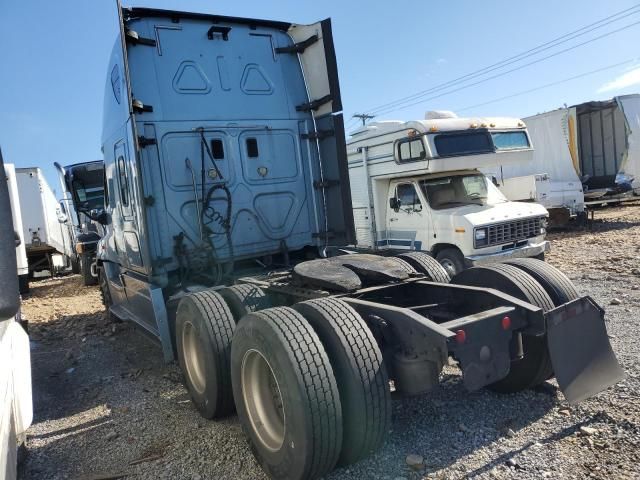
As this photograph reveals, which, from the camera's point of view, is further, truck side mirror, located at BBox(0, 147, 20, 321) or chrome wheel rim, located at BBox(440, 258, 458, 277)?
chrome wheel rim, located at BBox(440, 258, 458, 277)

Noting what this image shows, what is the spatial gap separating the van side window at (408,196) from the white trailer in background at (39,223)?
11798 mm

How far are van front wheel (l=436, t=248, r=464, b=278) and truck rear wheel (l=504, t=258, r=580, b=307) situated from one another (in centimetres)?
502

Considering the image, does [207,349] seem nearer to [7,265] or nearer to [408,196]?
[7,265]

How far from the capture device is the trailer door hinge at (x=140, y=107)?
512 cm

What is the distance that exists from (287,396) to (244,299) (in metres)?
1.53

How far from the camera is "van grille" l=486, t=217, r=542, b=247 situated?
8906mm

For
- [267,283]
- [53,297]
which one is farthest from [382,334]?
[53,297]

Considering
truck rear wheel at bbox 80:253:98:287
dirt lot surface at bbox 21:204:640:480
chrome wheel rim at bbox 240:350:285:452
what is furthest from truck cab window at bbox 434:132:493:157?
truck rear wheel at bbox 80:253:98:287

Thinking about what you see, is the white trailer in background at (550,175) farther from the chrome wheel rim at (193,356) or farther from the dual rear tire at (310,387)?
the dual rear tire at (310,387)

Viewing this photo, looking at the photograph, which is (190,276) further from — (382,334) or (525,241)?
(525,241)

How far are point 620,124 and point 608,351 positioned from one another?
16.5 meters

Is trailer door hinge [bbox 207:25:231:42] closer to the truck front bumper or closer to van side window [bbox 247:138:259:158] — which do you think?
van side window [bbox 247:138:259:158]

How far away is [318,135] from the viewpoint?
6.00 m

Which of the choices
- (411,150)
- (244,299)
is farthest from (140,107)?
(411,150)
